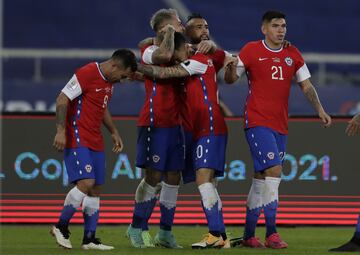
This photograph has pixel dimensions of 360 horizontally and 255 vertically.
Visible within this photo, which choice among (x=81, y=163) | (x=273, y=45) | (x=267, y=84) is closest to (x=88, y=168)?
(x=81, y=163)

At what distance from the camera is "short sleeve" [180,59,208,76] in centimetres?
1109

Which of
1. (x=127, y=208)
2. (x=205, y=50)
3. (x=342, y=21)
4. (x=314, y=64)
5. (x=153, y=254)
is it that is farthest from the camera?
(x=342, y=21)

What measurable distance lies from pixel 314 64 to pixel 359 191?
8.38m

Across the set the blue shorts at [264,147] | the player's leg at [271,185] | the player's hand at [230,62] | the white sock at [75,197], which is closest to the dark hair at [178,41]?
the player's hand at [230,62]

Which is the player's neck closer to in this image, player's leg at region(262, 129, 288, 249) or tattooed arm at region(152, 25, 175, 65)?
player's leg at region(262, 129, 288, 249)

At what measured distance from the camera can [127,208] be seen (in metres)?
14.4

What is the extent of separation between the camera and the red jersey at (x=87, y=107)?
428 inches

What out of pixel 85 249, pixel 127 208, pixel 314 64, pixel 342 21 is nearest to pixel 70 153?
pixel 85 249

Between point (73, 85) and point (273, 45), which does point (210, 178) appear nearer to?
point (273, 45)

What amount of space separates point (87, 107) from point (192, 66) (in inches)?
42.1

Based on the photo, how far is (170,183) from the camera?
1157 centimetres


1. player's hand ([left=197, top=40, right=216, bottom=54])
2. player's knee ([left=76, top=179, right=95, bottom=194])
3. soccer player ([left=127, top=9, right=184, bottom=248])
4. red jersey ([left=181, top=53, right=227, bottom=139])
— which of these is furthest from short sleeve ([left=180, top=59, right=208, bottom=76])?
player's knee ([left=76, top=179, right=95, bottom=194])

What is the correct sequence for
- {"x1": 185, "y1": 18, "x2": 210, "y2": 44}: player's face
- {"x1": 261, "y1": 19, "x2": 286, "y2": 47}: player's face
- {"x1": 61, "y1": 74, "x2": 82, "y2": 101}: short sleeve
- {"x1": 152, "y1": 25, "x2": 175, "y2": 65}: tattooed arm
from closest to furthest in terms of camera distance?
{"x1": 61, "y1": 74, "x2": 82, "y2": 101}: short sleeve, {"x1": 152, "y1": 25, "x2": 175, "y2": 65}: tattooed arm, {"x1": 261, "y1": 19, "x2": 286, "y2": 47}: player's face, {"x1": 185, "y1": 18, "x2": 210, "y2": 44}: player's face

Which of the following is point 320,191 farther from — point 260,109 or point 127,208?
point 260,109
